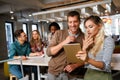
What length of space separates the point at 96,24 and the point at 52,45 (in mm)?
526

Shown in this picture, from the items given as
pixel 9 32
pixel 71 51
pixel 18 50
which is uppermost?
pixel 9 32

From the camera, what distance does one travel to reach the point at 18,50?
3.28 m

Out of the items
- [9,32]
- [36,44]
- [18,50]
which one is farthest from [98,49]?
[9,32]

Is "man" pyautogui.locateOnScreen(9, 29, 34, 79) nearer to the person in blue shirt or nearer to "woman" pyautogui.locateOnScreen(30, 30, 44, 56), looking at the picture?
the person in blue shirt

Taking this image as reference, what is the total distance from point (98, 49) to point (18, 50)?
Answer: 2076mm

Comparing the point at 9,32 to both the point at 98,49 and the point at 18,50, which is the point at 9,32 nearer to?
the point at 18,50

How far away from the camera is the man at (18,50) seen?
123 inches

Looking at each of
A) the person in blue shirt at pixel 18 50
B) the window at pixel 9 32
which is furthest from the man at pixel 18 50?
the window at pixel 9 32

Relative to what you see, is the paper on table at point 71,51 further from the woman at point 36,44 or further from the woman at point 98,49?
the woman at point 36,44

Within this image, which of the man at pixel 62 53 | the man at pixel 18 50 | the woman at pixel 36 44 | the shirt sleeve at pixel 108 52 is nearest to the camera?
the shirt sleeve at pixel 108 52

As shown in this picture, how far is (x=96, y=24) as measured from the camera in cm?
152

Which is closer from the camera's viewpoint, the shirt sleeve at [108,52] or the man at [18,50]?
the shirt sleeve at [108,52]

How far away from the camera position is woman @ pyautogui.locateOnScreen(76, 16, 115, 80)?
1.43 metres

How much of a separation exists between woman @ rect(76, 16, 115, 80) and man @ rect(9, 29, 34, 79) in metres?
1.82
